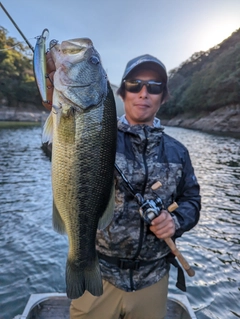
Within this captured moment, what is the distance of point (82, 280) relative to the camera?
8.29ft

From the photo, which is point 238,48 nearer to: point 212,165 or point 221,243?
point 212,165

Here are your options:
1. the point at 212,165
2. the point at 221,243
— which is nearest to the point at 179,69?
the point at 212,165

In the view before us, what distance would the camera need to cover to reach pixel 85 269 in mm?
2510

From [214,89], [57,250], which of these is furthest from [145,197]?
[214,89]

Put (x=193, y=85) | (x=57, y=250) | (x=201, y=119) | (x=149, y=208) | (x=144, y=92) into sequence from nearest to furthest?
1. (x=149, y=208)
2. (x=144, y=92)
3. (x=57, y=250)
4. (x=201, y=119)
5. (x=193, y=85)

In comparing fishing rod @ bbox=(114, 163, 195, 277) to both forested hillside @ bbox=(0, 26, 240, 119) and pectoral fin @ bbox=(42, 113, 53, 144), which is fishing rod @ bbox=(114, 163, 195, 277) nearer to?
pectoral fin @ bbox=(42, 113, 53, 144)

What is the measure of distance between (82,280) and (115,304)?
20.4 inches

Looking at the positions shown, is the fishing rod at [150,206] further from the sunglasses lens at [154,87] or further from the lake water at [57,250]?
the lake water at [57,250]

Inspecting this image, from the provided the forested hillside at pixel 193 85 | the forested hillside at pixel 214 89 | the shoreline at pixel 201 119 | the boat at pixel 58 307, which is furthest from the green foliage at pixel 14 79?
the boat at pixel 58 307

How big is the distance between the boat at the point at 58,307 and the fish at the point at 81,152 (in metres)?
1.97

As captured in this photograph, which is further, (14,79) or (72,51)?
(14,79)

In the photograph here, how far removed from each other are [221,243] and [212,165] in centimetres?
1165

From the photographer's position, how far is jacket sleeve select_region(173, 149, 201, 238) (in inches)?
111

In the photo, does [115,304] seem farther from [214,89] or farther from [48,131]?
[214,89]
